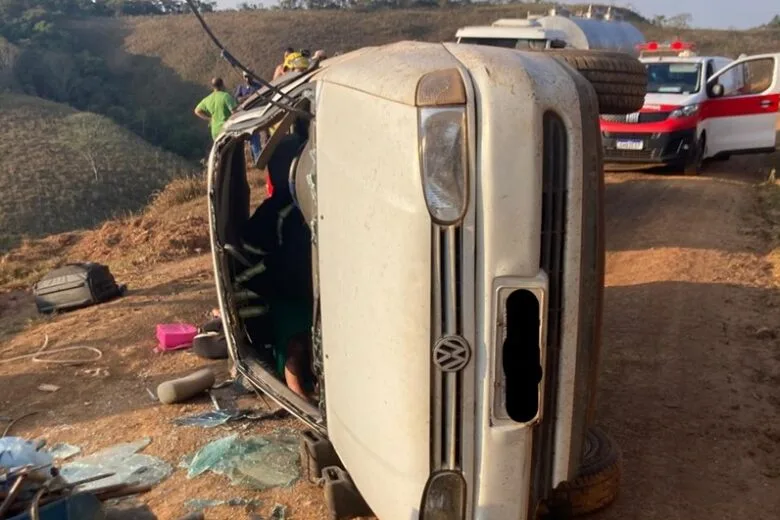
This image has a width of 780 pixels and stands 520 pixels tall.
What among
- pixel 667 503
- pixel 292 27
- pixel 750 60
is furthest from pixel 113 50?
pixel 667 503

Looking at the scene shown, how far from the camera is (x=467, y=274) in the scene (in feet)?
8.65

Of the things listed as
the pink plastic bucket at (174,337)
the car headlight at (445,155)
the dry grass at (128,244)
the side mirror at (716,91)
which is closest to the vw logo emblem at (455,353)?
the car headlight at (445,155)

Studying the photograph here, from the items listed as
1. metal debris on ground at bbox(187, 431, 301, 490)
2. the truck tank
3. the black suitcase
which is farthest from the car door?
metal debris on ground at bbox(187, 431, 301, 490)

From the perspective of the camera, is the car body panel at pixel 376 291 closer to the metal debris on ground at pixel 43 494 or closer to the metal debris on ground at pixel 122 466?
the metal debris on ground at pixel 43 494

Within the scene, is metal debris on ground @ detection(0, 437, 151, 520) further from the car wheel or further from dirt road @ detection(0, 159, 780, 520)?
the car wheel

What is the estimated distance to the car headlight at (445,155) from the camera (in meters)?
2.59

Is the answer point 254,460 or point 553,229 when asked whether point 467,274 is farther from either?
point 254,460

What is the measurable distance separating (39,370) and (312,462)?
326cm

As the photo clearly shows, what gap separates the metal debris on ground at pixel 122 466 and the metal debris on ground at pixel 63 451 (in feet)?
0.36

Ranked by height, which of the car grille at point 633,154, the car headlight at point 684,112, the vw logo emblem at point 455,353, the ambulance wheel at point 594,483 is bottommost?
the car grille at point 633,154

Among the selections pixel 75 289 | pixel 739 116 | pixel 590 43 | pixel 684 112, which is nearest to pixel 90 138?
pixel 590 43

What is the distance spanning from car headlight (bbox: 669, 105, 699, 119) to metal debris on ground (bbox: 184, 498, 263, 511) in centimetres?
951

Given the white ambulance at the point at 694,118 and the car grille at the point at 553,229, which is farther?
the white ambulance at the point at 694,118

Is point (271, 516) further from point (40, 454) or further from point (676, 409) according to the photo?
point (676, 409)
